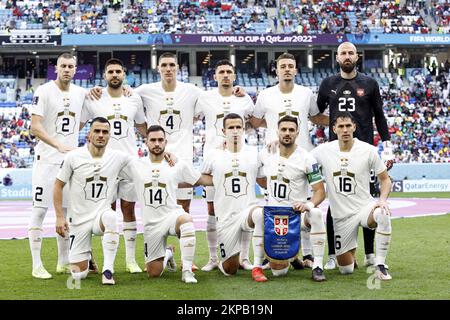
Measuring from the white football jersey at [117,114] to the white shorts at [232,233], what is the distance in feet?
4.75

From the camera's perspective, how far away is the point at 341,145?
9.16 meters

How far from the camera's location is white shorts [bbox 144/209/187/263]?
350 inches

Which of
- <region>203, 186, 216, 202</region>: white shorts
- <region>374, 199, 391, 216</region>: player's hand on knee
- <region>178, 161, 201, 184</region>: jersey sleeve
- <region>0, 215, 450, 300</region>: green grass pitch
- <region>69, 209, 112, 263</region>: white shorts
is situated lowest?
<region>0, 215, 450, 300</region>: green grass pitch

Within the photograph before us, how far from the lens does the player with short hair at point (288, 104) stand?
9.87 m

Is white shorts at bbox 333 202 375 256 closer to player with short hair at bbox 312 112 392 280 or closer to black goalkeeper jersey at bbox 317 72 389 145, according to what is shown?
player with short hair at bbox 312 112 392 280

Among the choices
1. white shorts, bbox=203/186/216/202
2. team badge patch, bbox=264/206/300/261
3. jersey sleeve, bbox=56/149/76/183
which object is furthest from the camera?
white shorts, bbox=203/186/216/202

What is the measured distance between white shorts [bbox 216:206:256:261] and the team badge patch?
42 centimetres

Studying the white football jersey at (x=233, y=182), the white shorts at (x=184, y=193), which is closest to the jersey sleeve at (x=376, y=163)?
the white football jersey at (x=233, y=182)

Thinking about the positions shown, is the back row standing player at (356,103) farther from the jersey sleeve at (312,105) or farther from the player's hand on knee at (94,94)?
the player's hand on knee at (94,94)

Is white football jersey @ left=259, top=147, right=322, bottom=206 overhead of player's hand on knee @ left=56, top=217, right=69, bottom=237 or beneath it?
overhead

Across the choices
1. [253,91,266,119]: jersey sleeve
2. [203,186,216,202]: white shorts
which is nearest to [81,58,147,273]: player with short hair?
[203,186,216,202]: white shorts

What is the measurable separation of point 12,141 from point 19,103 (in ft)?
16.5

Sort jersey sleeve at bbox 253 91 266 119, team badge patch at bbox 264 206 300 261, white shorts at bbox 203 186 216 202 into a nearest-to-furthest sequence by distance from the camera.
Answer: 1. team badge patch at bbox 264 206 300 261
2. white shorts at bbox 203 186 216 202
3. jersey sleeve at bbox 253 91 266 119
